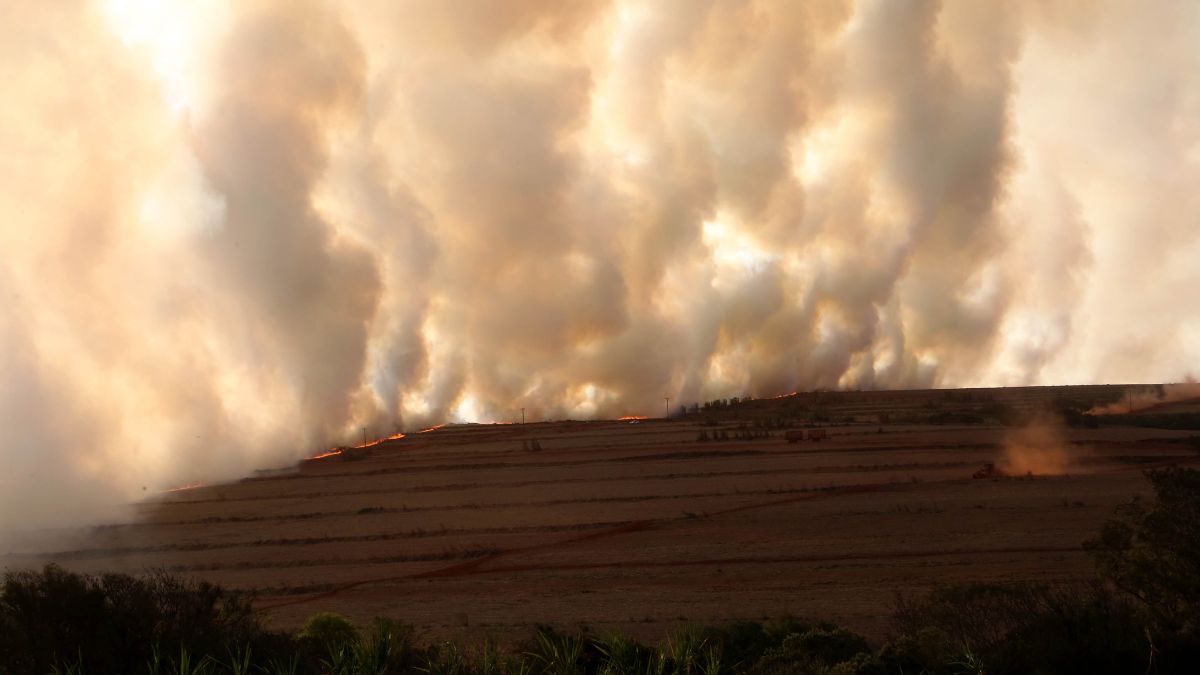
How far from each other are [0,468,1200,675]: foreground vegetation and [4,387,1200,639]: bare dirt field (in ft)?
11.5

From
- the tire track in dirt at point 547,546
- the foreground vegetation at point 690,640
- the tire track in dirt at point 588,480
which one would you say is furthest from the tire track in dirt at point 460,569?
the tire track in dirt at point 588,480

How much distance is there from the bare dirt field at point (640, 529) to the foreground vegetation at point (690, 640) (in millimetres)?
3509

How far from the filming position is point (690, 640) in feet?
39.0

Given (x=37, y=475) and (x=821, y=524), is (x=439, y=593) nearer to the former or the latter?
(x=821, y=524)

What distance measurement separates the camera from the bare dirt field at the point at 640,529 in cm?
1983

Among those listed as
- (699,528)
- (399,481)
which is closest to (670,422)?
(399,481)

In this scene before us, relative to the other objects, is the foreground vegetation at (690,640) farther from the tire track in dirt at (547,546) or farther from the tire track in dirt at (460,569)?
the tire track in dirt at (547,546)

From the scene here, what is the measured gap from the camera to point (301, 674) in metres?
11.2

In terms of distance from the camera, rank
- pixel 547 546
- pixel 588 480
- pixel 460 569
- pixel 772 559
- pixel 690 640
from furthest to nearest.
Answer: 1. pixel 588 480
2. pixel 547 546
3. pixel 460 569
4. pixel 772 559
5. pixel 690 640

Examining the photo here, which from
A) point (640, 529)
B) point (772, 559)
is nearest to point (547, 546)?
point (640, 529)

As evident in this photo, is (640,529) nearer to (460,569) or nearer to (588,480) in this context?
(460,569)

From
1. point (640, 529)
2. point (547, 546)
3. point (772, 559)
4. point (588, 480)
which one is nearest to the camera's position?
point (772, 559)

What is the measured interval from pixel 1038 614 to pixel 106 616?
36.8ft

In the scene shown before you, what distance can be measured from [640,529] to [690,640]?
52.2 ft
